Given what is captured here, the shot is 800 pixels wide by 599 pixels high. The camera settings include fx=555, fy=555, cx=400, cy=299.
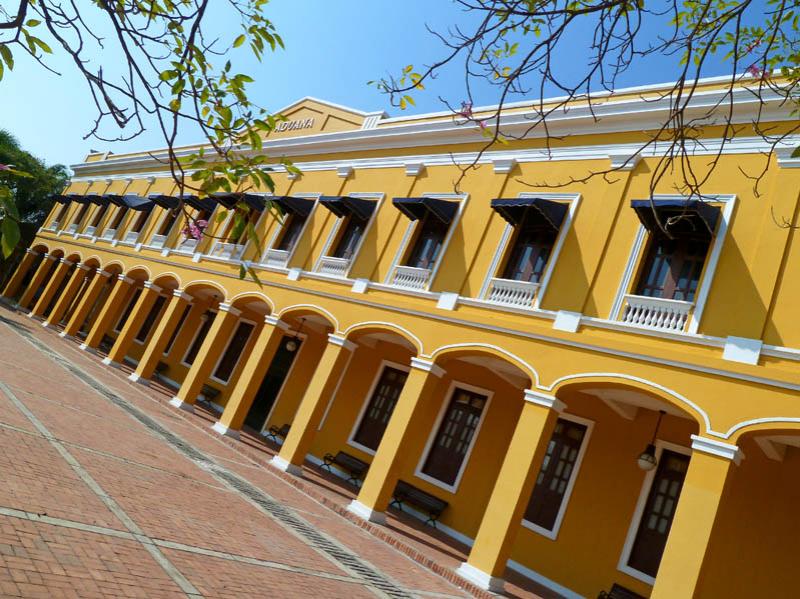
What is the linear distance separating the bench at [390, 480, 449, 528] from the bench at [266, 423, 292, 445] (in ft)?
15.2

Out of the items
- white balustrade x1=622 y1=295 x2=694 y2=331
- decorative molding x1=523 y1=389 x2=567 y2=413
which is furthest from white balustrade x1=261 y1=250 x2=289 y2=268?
white balustrade x1=622 y1=295 x2=694 y2=331

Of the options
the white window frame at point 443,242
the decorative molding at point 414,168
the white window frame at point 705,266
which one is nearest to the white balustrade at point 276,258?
the white window frame at point 443,242

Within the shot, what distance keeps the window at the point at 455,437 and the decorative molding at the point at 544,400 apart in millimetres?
3339

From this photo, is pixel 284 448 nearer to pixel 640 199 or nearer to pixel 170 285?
pixel 640 199

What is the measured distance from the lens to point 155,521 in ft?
19.8

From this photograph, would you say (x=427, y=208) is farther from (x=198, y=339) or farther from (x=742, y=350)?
(x=198, y=339)

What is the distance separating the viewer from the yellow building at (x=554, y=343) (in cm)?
827

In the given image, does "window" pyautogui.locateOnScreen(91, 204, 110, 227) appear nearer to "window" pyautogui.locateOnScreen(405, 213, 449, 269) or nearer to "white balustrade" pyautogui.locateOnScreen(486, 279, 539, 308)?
"window" pyautogui.locateOnScreen(405, 213, 449, 269)

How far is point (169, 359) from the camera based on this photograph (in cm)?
2139

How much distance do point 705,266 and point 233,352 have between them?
15.2 metres

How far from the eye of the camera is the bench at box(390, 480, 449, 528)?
12.2 meters

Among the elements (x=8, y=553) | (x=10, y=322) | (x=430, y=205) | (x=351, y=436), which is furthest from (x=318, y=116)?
(x=8, y=553)

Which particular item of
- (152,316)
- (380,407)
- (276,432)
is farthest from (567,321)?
(152,316)

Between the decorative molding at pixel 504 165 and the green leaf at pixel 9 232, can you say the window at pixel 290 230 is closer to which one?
the decorative molding at pixel 504 165
